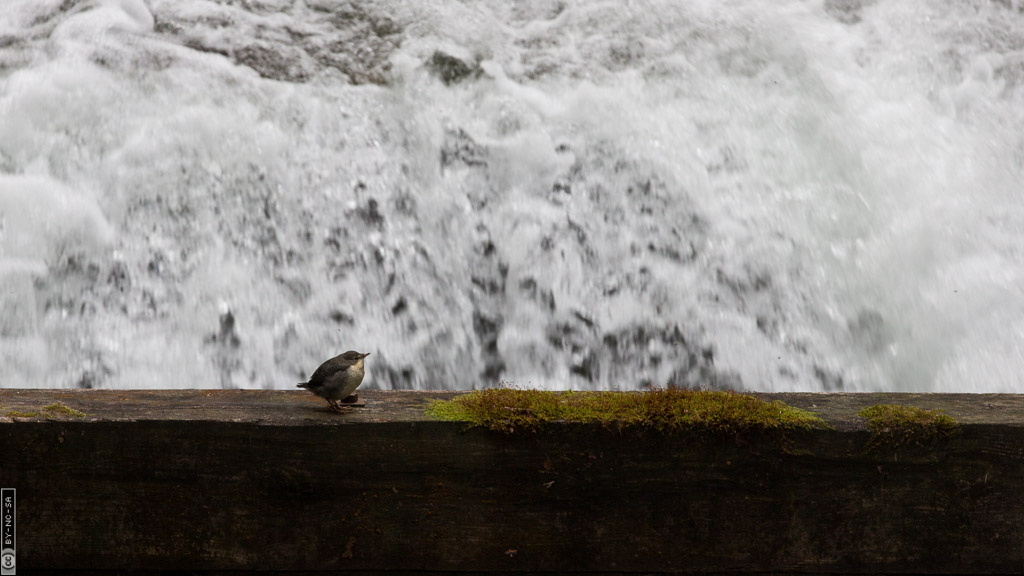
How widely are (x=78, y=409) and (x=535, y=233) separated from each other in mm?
3164

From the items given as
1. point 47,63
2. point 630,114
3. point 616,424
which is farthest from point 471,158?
point 616,424

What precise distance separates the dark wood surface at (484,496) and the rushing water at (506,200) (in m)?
2.26

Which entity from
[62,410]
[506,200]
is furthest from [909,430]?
[506,200]

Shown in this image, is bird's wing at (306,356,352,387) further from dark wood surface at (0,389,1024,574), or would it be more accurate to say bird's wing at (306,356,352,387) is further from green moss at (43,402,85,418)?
green moss at (43,402,85,418)

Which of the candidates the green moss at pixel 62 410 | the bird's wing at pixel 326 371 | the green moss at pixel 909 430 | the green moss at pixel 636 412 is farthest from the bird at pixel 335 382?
the green moss at pixel 909 430

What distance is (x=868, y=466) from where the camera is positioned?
6.51 ft

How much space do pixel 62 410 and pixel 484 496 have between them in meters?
1.12

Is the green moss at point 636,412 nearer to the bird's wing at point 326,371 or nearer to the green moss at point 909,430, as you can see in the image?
the green moss at point 909,430

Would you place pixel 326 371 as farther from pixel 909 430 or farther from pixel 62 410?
pixel 909 430

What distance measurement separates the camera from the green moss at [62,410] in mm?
1955

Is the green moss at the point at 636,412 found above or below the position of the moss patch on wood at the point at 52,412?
above

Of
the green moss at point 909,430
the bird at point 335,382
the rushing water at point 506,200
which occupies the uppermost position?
the green moss at point 909,430

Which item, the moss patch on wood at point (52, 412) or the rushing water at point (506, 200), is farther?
the rushing water at point (506, 200)

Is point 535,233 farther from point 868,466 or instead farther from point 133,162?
point 868,466
